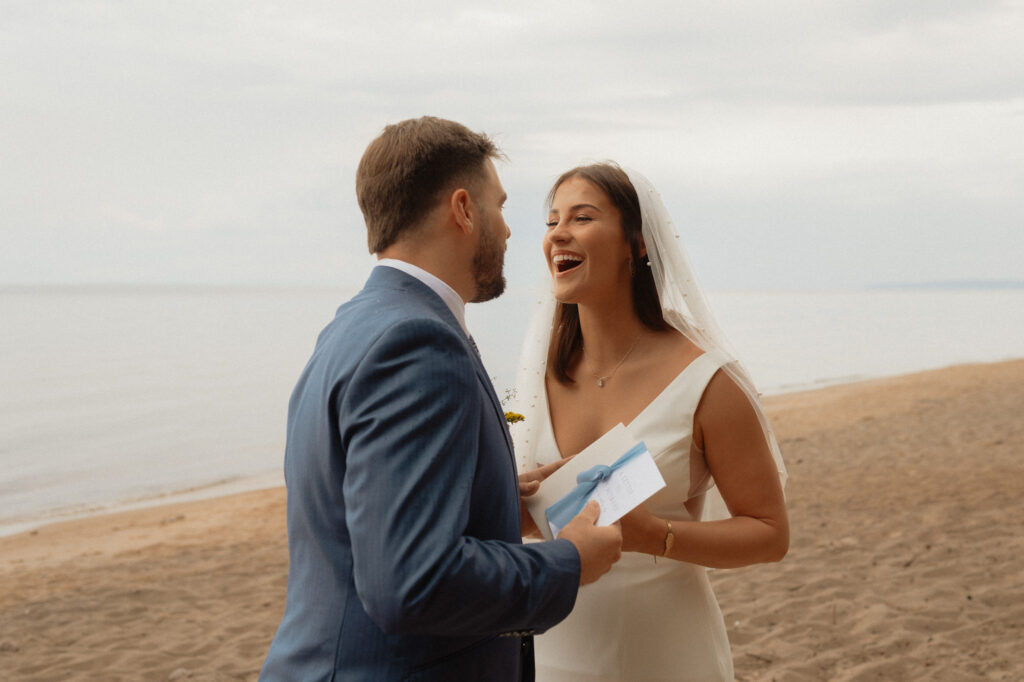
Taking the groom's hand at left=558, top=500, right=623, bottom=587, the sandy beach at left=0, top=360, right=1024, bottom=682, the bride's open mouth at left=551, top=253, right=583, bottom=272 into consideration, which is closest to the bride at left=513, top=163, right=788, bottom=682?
the bride's open mouth at left=551, top=253, right=583, bottom=272

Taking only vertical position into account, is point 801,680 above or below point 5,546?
above

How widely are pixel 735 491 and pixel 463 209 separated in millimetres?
1399

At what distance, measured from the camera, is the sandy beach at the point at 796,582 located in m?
5.51

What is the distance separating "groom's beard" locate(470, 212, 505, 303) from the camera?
193cm

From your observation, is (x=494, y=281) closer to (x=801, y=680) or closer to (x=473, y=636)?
(x=473, y=636)

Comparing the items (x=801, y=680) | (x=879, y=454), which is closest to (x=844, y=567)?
(x=801, y=680)

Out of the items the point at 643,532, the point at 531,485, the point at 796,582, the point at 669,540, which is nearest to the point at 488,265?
the point at 531,485

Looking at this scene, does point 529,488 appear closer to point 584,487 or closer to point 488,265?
point 584,487

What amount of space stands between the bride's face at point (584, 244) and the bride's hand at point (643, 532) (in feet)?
2.60

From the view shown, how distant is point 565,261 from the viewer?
300cm

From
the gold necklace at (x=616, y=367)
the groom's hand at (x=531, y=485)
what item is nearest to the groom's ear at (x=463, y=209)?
the groom's hand at (x=531, y=485)

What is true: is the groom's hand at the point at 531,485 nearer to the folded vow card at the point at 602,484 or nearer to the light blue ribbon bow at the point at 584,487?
the folded vow card at the point at 602,484

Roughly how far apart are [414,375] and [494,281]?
1.51 ft

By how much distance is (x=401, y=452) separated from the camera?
1522 millimetres
